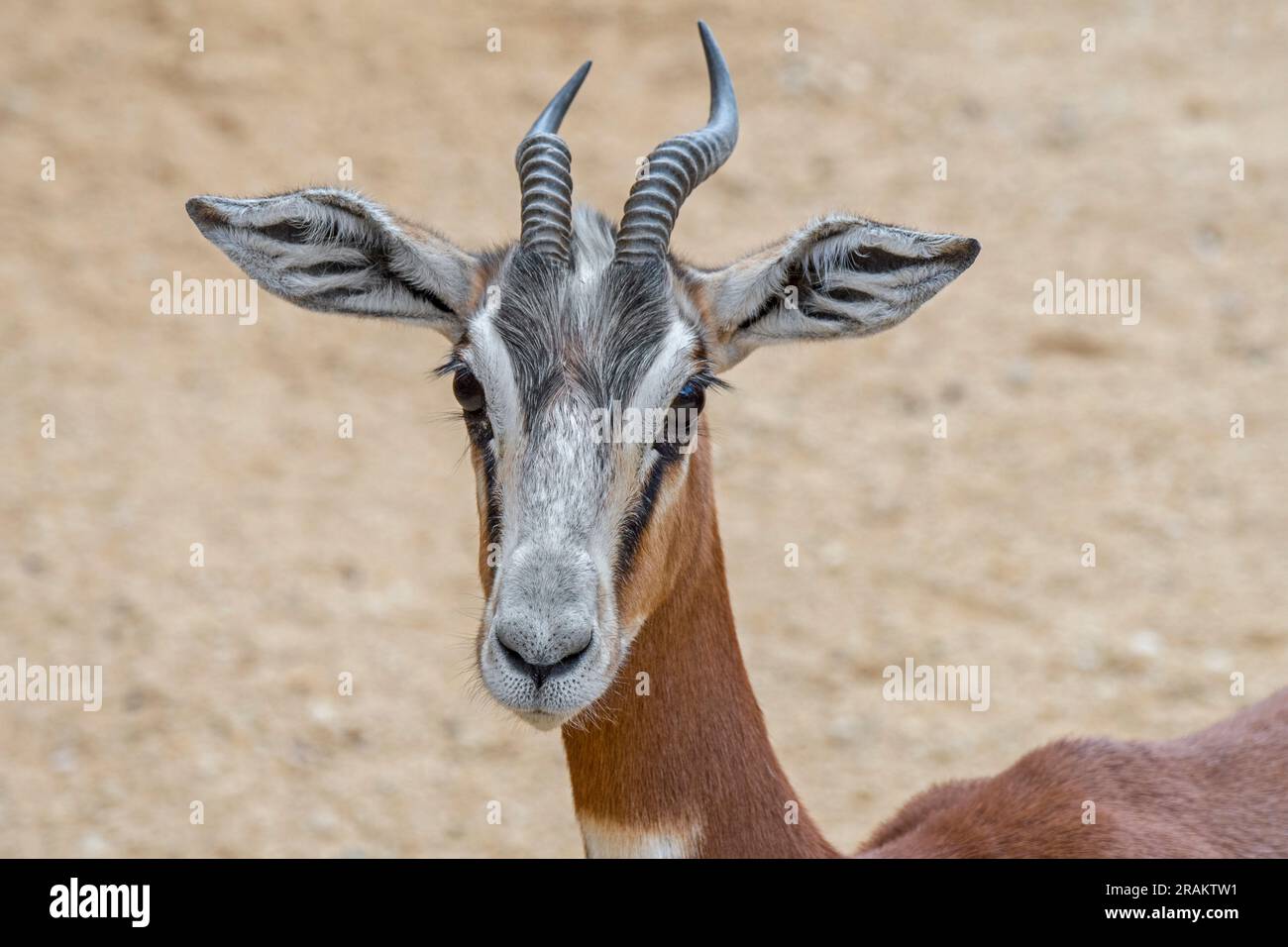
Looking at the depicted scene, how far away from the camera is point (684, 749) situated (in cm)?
484

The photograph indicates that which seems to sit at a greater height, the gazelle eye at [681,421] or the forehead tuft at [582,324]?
the forehead tuft at [582,324]

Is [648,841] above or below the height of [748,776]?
below

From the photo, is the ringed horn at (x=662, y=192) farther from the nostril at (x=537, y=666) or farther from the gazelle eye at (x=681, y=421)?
the nostril at (x=537, y=666)

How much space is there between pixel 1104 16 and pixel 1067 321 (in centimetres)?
473

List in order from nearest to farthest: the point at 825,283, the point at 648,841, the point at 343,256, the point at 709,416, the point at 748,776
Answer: the point at 648,841 < the point at 748,776 < the point at 825,283 < the point at 343,256 < the point at 709,416

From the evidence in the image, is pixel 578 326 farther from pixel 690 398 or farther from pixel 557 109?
pixel 557 109

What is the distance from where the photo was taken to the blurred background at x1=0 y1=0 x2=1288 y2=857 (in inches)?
337

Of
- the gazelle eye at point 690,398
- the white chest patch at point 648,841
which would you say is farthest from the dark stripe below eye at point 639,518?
the white chest patch at point 648,841

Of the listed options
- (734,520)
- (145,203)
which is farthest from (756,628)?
(145,203)

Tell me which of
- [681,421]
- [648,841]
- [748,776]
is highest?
[681,421]

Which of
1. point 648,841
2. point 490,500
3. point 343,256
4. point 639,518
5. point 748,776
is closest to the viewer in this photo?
point 639,518

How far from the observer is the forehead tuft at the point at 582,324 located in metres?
4.57

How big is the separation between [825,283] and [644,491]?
3.55ft

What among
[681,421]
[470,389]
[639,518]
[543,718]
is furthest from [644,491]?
[543,718]
